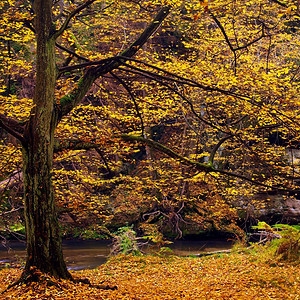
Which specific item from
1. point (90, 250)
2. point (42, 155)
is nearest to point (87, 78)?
point (42, 155)

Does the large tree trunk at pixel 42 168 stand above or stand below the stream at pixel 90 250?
above

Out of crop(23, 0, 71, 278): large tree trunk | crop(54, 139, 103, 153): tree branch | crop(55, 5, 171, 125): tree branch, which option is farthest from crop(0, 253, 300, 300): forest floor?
crop(55, 5, 171, 125): tree branch

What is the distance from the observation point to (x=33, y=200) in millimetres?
5859

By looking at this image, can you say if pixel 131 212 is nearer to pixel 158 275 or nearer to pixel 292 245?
pixel 158 275

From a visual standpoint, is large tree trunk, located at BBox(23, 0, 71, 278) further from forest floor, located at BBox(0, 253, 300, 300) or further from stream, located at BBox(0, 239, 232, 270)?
stream, located at BBox(0, 239, 232, 270)

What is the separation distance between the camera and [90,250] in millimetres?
15812

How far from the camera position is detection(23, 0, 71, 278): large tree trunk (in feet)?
19.0

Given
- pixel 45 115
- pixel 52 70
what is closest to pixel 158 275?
pixel 45 115

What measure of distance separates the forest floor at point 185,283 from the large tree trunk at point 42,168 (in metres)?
0.44

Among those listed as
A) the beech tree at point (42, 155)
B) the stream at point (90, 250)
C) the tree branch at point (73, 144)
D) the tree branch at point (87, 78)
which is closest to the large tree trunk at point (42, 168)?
the beech tree at point (42, 155)

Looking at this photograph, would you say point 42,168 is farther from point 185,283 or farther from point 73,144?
point 185,283

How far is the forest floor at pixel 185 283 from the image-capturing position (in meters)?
5.54

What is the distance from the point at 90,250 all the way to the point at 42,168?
1082 centimetres

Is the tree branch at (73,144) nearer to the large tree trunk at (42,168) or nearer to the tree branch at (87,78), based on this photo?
the large tree trunk at (42,168)
